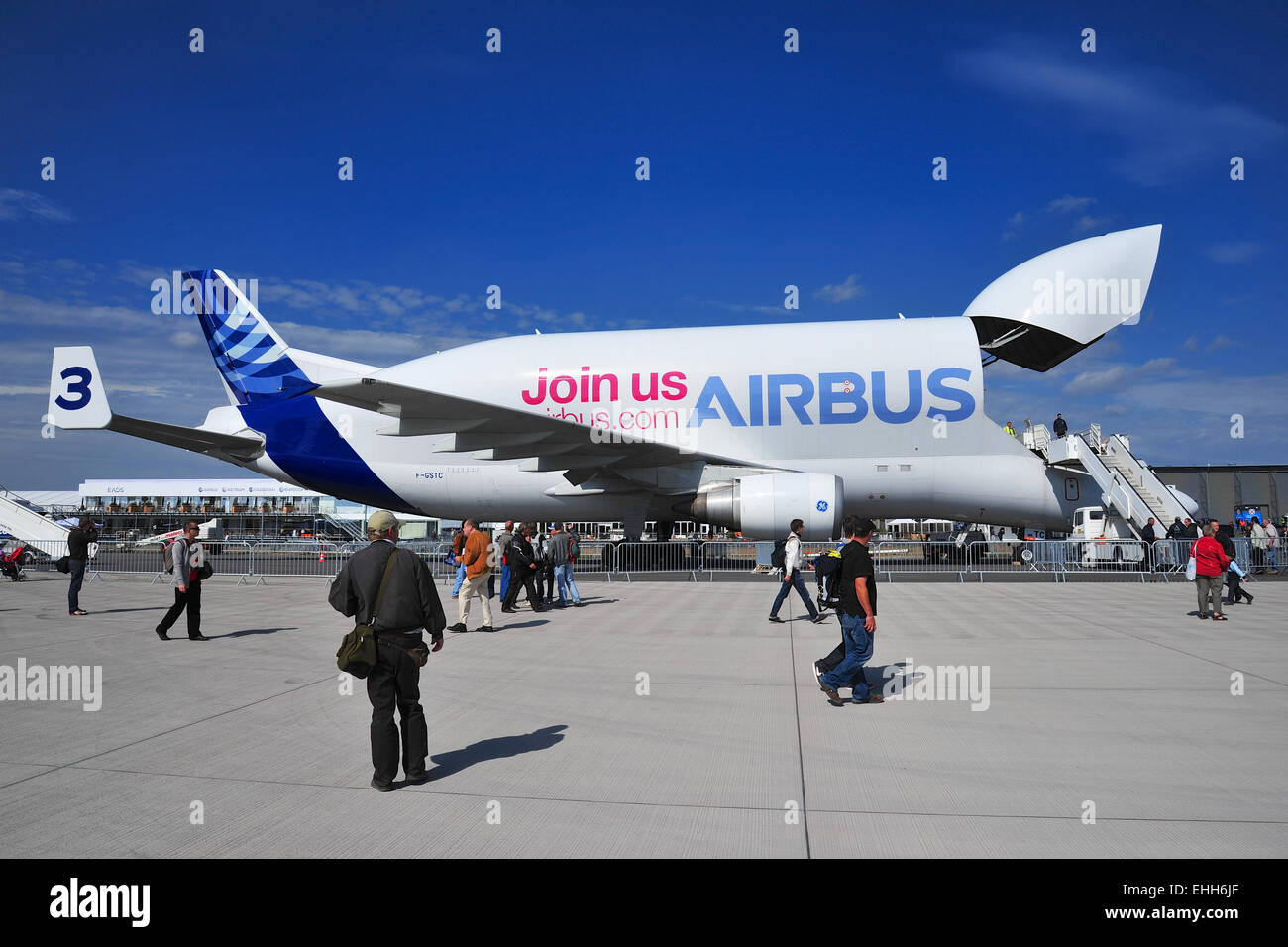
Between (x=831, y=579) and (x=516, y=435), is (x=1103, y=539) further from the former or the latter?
(x=831, y=579)

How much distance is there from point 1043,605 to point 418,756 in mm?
11047

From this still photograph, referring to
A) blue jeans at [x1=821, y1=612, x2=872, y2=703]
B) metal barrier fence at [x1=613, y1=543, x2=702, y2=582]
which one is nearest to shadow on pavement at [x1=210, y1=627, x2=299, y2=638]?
blue jeans at [x1=821, y1=612, x2=872, y2=703]

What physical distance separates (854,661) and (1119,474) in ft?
51.9

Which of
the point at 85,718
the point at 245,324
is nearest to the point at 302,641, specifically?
the point at 85,718

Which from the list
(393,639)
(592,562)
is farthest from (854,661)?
(592,562)

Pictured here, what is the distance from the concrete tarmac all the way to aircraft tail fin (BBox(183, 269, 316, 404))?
1307 cm

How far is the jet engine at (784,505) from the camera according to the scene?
52.3ft

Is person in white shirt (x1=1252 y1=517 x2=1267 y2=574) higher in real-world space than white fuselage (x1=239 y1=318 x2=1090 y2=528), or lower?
lower

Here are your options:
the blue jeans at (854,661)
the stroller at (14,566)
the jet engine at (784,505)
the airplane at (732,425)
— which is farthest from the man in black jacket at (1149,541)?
the stroller at (14,566)

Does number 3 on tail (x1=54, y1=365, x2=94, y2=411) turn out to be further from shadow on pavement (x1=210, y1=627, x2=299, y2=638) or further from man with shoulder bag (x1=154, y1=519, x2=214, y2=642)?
shadow on pavement (x1=210, y1=627, x2=299, y2=638)

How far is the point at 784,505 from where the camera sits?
Answer: 1594 cm

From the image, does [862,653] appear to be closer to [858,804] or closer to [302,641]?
[858,804]

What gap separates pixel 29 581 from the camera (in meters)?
18.0

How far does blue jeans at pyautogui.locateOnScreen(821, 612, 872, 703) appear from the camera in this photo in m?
6.05
